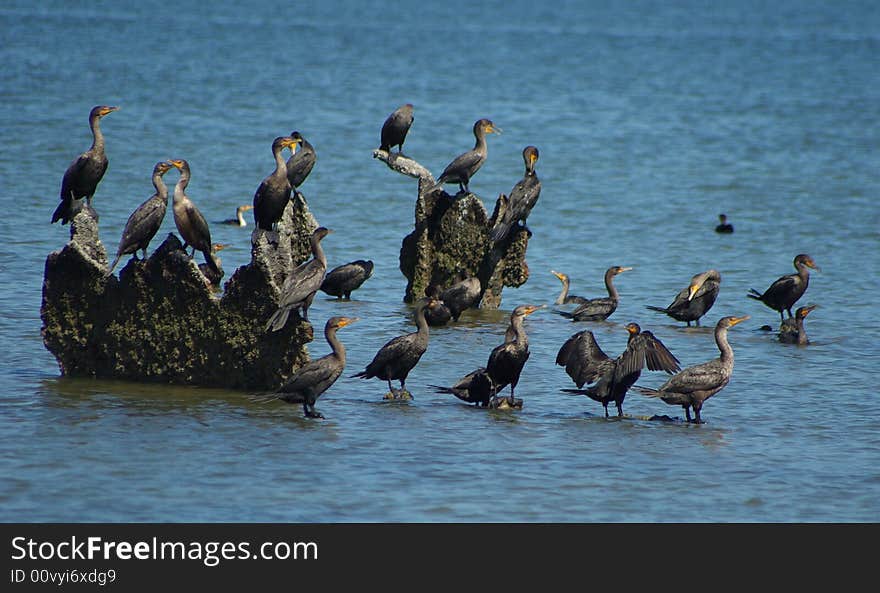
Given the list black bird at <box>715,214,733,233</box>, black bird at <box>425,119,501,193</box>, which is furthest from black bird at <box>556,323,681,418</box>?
black bird at <box>715,214,733,233</box>

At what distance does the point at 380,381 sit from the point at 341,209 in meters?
12.4

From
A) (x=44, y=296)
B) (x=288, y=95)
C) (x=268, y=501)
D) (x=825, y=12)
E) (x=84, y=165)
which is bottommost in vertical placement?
(x=268, y=501)

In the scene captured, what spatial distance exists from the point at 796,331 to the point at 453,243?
13.4ft

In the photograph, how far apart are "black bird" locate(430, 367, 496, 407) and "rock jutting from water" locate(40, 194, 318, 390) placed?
4.98 ft

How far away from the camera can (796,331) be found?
1622 cm

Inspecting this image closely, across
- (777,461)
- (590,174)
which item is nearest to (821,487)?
(777,461)

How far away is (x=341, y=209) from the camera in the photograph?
26.1 meters

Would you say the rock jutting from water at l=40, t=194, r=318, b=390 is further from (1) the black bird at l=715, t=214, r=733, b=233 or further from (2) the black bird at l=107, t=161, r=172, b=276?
(1) the black bird at l=715, t=214, r=733, b=233

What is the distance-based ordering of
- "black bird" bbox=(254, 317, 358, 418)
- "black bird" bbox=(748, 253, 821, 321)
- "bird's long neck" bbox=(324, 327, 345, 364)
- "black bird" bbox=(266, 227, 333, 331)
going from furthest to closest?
"black bird" bbox=(748, 253, 821, 321), "black bird" bbox=(266, 227, 333, 331), "bird's long neck" bbox=(324, 327, 345, 364), "black bird" bbox=(254, 317, 358, 418)

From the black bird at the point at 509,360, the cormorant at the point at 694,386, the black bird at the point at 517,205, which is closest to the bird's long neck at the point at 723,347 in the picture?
the cormorant at the point at 694,386

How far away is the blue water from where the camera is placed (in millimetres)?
10258

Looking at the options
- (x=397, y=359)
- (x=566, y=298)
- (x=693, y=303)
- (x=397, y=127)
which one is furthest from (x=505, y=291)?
(x=397, y=359)

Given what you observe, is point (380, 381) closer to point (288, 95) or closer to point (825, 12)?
point (288, 95)
